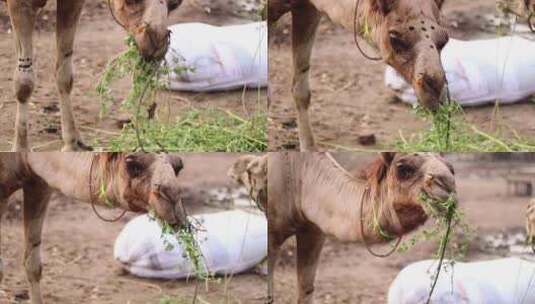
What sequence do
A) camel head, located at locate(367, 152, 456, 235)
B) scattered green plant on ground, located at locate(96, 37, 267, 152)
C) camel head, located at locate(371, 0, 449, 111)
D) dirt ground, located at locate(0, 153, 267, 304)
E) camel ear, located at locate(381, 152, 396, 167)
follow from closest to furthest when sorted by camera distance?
camel head, located at locate(371, 0, 449, 111) < camel head, located at locate(367, 152, 456, 235) < camel ear, located at locate(381, 152, 396, 167) < scattered green plant on ground, located at locate(96, 37, 267, 152) < dirt ground, located at locate(0, 153, 267, 304)

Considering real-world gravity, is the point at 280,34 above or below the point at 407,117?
above

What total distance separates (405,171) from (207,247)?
2.69ft

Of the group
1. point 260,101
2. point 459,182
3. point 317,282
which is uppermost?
point 260,101

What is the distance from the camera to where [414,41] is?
3957 mm

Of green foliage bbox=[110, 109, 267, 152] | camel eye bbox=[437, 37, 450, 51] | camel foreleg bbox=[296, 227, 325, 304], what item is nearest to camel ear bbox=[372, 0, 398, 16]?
camel eye bbox=[437, 37, 450, 51]

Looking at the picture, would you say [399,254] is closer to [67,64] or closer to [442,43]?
[442,43]

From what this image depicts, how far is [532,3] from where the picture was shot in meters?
4.23

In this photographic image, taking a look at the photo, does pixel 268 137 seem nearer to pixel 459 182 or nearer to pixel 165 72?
pixel 165 72

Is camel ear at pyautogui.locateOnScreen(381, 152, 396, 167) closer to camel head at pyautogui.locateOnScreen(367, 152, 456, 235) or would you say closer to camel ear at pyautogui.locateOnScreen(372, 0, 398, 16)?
camel head at pyautogui.locateOnScreen(367, 152, 456, 235)

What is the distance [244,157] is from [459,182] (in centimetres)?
80

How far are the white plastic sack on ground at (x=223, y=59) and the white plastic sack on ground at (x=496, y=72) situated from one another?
0.50 m

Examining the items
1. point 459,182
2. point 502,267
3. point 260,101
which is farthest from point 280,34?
point 502,267

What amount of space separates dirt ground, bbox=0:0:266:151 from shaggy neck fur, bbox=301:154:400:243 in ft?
1.11

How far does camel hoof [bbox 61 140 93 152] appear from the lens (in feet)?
14.2
